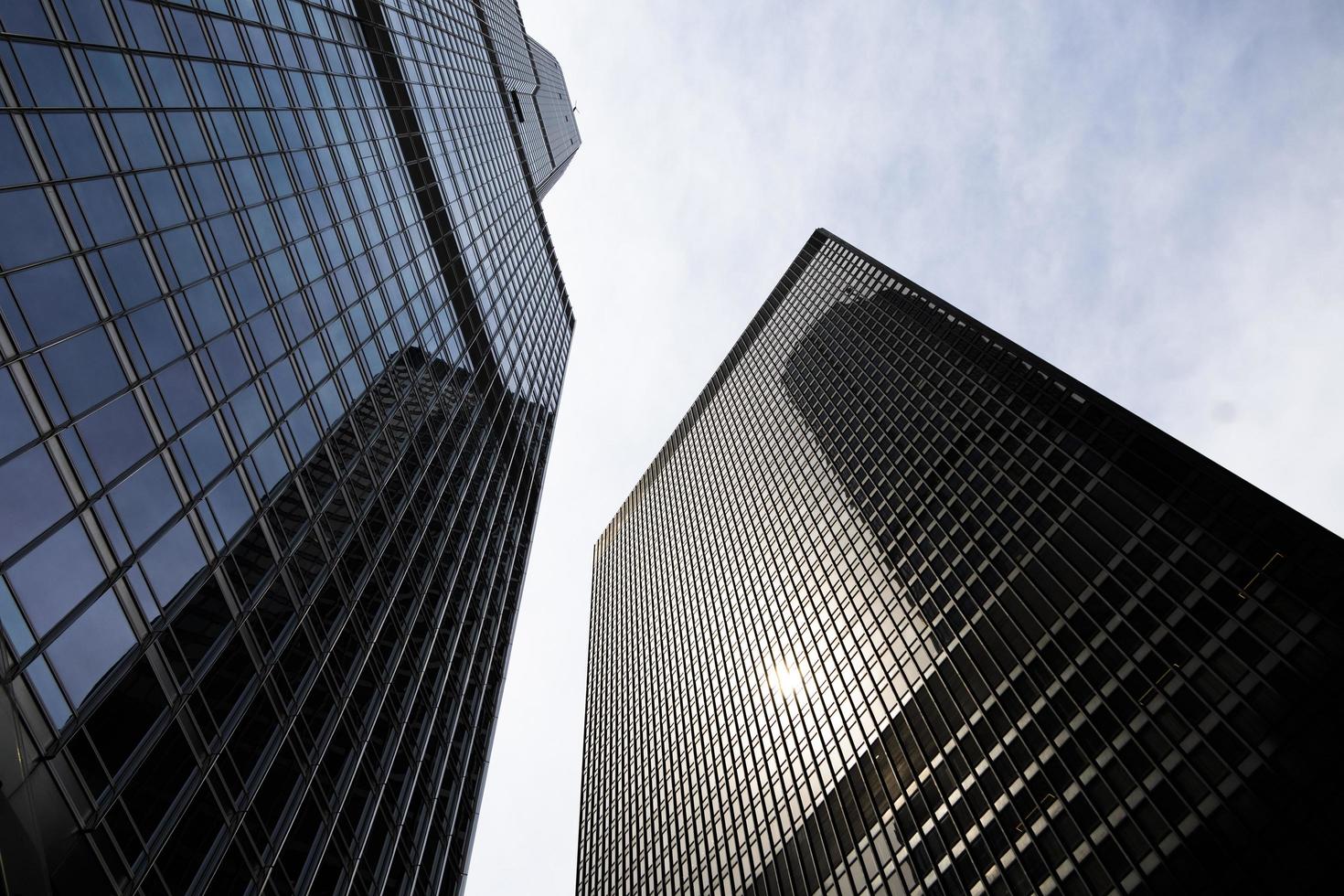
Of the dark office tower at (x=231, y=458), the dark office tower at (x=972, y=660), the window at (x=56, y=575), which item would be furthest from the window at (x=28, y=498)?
the dark office tower at (x=972, y=660)

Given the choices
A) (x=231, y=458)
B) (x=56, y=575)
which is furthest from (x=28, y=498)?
(x=231, y=458)

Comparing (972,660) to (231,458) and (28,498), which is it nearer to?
(231,458)

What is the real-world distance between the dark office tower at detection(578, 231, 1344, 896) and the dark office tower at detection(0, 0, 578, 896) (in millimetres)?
25810

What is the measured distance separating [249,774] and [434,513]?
64.4ft

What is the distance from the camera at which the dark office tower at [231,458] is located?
15469 millimetres

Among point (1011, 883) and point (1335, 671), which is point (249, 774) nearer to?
point (1011, 883)

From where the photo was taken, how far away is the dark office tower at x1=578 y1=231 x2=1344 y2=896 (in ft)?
101

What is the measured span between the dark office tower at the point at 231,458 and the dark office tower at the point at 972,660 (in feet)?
84.7

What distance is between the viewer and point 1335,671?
29.4 meters

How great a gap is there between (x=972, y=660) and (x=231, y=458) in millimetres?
41056

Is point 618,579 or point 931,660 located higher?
point 618,579

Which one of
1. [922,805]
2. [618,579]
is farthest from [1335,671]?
[618,579]

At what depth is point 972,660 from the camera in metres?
45.8

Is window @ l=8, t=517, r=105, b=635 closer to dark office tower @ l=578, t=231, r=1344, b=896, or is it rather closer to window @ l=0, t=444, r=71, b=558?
window @ l=0, t=444, r=71, b=558
